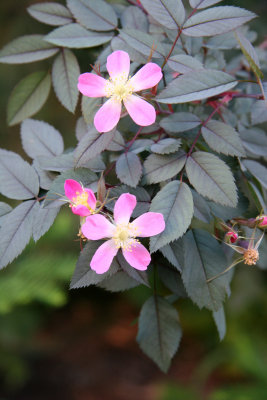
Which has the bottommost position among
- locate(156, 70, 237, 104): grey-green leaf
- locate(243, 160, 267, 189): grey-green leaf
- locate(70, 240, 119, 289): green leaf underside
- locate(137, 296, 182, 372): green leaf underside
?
locate(137, 296, 182, 372): green leaf underside

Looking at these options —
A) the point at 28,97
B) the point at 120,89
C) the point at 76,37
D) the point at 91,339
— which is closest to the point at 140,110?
the point at 120,89

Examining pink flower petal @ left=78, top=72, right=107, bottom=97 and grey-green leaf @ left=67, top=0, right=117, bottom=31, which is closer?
pink flower petal @ left=78, top=72, right=107, bottom=97

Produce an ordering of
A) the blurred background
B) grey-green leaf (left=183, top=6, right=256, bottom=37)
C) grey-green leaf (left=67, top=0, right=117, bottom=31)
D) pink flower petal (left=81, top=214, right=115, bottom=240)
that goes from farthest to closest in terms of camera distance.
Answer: the blurred background < grey-green leaf (left=67, top=0, right=117, bottom=31) < grey-green leaf (left=183, top=6, right=256, bottom=37) < pink flower petal (left=81, top=214, right=115, bottom=240)

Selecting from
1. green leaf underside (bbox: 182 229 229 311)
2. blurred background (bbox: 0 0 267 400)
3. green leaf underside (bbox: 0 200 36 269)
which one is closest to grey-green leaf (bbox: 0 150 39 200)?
green leaf underside (bbox: 0 200 36 269)

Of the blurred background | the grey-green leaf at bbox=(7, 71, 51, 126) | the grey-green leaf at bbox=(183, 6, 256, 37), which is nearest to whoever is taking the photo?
the grey-green leaf at bbox=(183, 6, 256, 37)

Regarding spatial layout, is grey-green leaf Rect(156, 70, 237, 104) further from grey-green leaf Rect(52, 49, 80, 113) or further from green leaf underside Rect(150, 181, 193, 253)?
grey-green leaf Rect(52, 49, 80, 113)

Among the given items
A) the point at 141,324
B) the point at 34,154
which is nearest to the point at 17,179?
the point at 34,154
